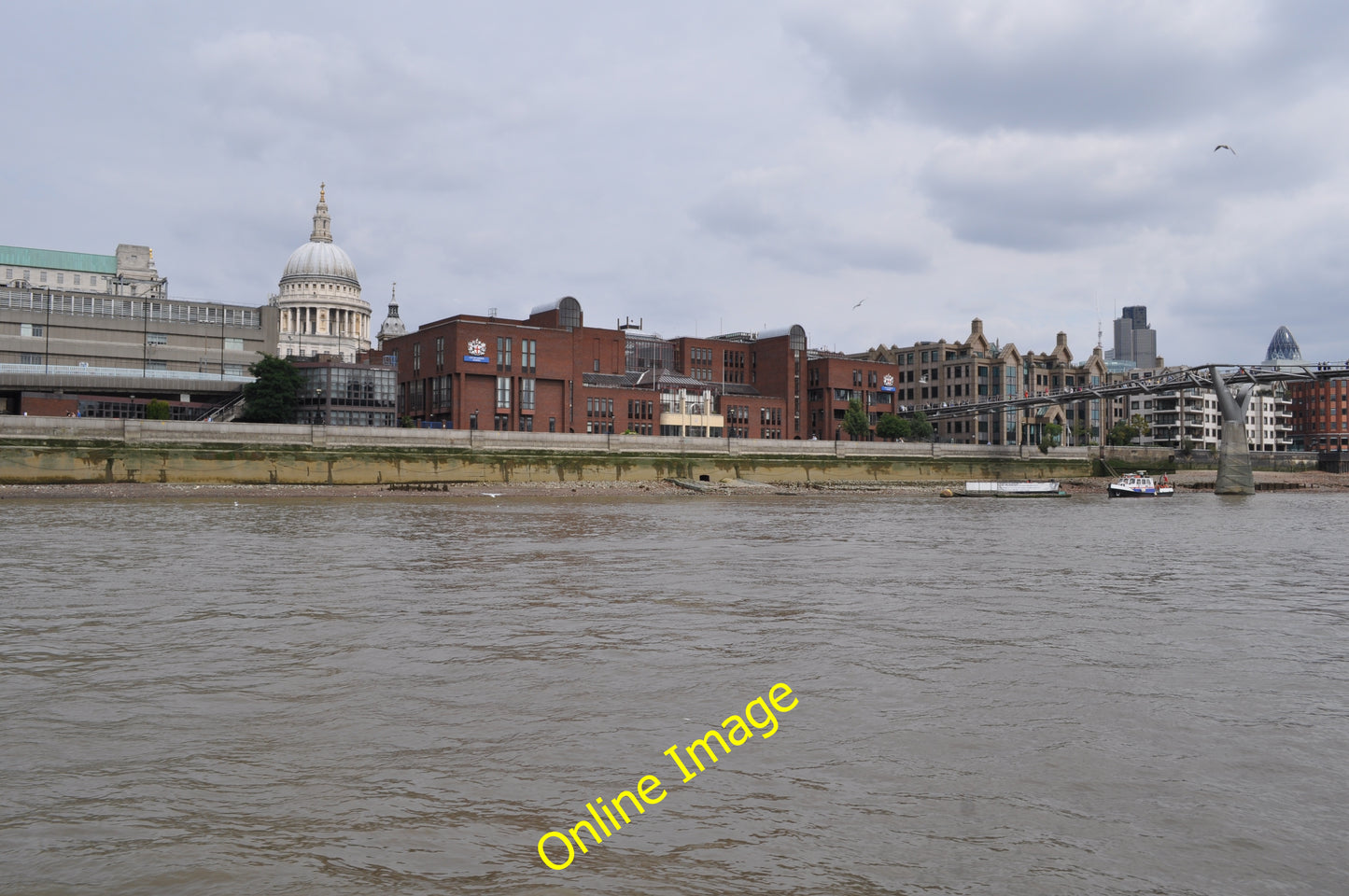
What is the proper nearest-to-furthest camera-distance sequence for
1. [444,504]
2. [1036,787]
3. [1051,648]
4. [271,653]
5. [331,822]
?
[331,822], [1036,787], [271,653], [1051,648], [444,504]

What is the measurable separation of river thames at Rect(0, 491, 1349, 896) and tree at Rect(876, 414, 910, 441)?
11057 cm

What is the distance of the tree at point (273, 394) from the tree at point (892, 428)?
7660 cm

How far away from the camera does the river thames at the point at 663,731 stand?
7.07 m

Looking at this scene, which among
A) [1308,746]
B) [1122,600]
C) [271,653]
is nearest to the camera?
[1308,746]

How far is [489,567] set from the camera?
2589 centimetres

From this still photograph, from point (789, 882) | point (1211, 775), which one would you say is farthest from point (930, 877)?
point (1211, 775)

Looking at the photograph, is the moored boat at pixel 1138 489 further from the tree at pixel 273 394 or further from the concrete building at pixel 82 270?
the concrete building at pixel 82 270

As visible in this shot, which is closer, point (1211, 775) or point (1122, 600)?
point (1211, 775)

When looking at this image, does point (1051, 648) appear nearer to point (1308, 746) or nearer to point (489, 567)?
point (1308, 746)

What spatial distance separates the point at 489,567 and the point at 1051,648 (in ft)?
49.9

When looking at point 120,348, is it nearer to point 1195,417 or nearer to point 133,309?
point 133,309

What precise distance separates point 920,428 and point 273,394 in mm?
85802

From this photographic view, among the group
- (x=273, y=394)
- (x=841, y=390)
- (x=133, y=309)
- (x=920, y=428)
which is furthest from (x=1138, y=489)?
(x=133, y=309)

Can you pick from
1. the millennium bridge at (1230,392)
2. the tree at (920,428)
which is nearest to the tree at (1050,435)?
the millennium bridge at (1230,392)
